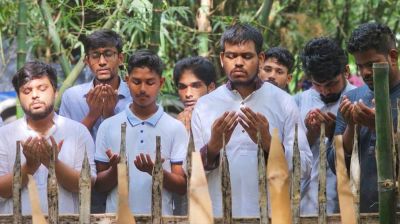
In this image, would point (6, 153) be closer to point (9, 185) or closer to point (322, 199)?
point (9, 185)

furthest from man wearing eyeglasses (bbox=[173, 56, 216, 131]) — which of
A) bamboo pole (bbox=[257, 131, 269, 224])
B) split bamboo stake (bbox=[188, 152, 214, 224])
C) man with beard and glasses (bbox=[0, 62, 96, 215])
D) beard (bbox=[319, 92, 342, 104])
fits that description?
split bamboo stake (bbox=[188, 152, 214, 224])

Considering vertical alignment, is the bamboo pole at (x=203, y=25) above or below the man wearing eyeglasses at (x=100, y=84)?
above

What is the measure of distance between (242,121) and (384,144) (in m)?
1.04

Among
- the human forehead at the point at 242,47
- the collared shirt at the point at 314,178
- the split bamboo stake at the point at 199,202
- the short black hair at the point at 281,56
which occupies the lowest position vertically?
the split bamboo stake at the point at 199,202

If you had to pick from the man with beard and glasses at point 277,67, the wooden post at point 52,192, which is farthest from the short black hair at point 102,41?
the wooden post at point 52,192

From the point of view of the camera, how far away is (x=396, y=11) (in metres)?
8.91

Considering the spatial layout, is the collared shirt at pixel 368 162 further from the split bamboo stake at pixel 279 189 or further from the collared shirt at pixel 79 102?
the collared shirt at pixel 79 102

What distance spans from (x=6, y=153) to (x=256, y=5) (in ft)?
14.4

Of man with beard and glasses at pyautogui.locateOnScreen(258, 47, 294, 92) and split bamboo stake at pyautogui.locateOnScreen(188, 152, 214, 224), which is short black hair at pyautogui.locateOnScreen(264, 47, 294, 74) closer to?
man with beard and glasses at pyautogui.locateOnScreen(258, 47, 294, 92)

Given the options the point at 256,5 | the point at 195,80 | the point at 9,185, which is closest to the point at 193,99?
the point at 195,80

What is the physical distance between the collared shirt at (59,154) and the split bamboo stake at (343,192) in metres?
1.52

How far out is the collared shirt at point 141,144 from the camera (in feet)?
16.1

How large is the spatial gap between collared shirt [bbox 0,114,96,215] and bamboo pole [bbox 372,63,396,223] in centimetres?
169

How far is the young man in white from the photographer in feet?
15.9
